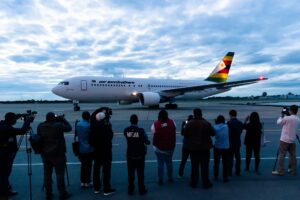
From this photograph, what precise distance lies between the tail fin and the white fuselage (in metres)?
7.69

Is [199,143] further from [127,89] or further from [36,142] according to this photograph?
[127,89]

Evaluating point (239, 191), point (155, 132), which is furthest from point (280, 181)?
point (155, 132)

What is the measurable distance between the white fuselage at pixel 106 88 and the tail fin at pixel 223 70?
7.69 m

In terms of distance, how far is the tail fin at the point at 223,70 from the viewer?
41281mm

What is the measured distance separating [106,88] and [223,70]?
61.3 feet

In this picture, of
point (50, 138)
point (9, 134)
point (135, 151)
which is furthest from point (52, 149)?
point (135, 151)

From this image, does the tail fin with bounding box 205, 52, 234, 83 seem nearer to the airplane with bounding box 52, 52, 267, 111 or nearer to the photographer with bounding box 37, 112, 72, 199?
the airplane with bounding box 52, 52, 267, 111

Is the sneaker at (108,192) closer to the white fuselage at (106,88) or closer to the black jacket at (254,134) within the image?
the black jacket at (254,134)

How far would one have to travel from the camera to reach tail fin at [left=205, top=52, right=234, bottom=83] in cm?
4128

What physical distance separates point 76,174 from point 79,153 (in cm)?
104

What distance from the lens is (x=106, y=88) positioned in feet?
101

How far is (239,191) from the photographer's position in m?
5.42

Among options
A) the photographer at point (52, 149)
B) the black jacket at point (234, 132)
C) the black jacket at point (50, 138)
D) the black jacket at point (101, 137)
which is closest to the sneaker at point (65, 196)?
the photographer at point (52, 149)

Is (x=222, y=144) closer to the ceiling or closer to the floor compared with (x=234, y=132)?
closer to the floor
